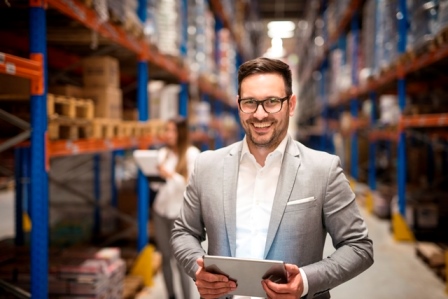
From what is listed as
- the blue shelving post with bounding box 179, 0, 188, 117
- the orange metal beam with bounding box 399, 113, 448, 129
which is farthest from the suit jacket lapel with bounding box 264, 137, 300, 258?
the blue shelving post with bounding box 179, 0, 188, 117

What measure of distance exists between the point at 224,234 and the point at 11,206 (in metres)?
10.2

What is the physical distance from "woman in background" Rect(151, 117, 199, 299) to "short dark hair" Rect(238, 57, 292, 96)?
89.3 inches

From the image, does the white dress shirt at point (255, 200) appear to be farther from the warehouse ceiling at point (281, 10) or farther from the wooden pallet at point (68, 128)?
the warehouse ceiling at point (281, 10)

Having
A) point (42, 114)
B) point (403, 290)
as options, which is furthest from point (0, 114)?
point (403, 290)

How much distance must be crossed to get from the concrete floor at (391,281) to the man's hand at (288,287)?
9.25ft

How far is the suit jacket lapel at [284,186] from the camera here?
1.79 metres

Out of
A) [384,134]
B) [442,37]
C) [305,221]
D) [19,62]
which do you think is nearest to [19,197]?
[19,62]

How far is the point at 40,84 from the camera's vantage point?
8.81 feet

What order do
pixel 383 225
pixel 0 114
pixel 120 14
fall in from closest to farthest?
1. pixel 0 114
2. pixel 120 14
3. pixel 383 225

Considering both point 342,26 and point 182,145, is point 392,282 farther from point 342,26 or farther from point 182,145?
point 342,26

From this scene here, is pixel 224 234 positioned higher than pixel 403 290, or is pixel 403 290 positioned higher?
pixel 224 234

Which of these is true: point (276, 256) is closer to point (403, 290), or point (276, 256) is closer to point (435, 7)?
point (403, 290)

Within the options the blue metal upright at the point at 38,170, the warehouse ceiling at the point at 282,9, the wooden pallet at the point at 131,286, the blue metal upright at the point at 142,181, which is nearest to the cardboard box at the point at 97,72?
the blue metal upright at the point at 142,181

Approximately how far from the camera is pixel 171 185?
411 cm
